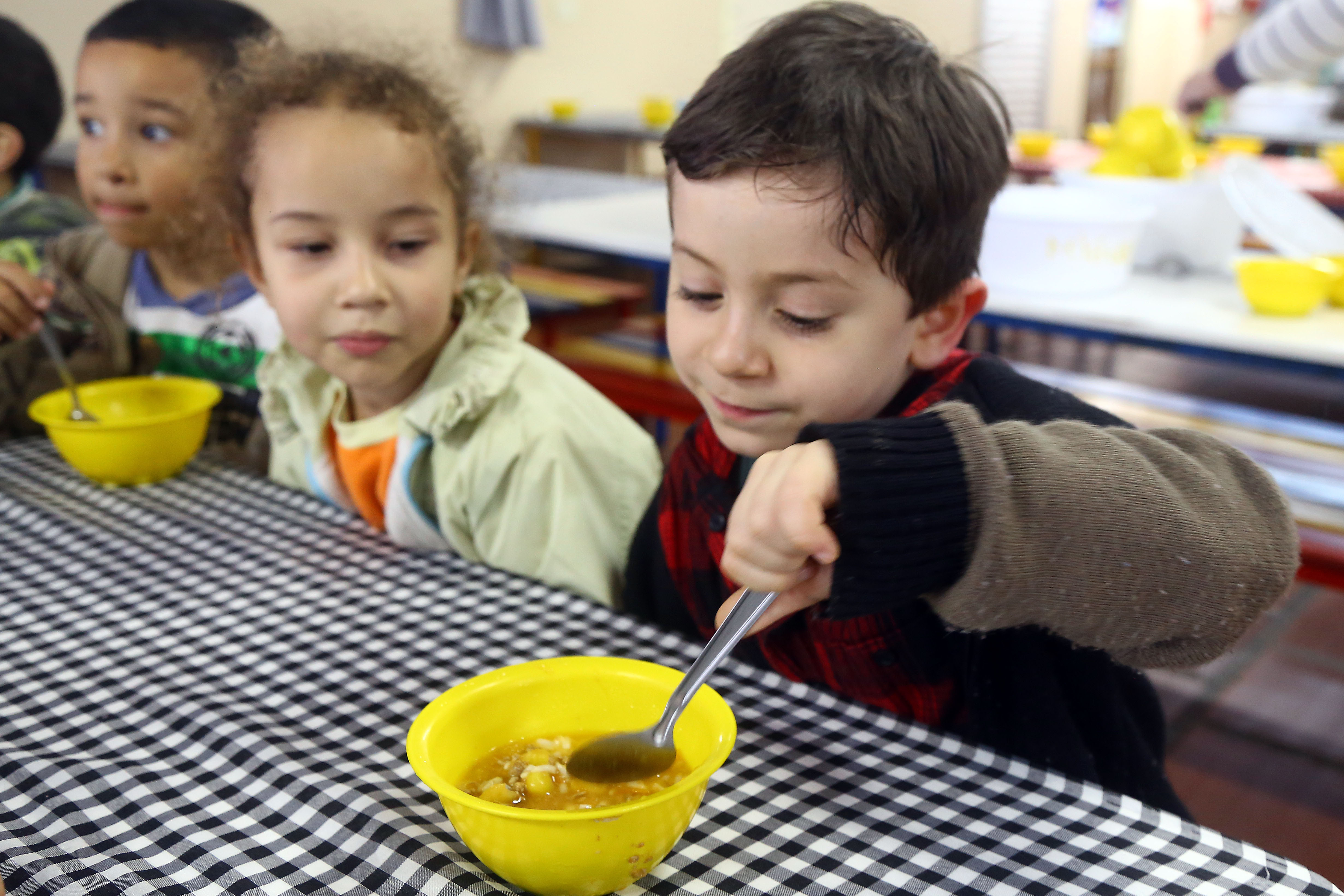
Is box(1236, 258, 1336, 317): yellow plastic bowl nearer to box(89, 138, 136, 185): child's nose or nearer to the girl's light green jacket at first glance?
the girl's light green jacket

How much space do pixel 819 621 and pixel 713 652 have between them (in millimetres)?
283

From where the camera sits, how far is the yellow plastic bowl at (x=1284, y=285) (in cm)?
161

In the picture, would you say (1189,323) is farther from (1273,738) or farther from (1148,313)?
(1273,738)

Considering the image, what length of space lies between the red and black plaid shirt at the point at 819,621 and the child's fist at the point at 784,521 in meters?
0.12

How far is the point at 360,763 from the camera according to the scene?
696 mm

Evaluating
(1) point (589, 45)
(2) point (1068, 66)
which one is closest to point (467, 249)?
(1) point (589, 45)

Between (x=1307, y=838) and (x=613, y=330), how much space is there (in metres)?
1.84

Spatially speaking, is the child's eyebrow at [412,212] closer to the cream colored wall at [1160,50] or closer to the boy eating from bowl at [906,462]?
the boy eating from bowl at [906,462]

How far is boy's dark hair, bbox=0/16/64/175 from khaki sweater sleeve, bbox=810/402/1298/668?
1596 millimetres

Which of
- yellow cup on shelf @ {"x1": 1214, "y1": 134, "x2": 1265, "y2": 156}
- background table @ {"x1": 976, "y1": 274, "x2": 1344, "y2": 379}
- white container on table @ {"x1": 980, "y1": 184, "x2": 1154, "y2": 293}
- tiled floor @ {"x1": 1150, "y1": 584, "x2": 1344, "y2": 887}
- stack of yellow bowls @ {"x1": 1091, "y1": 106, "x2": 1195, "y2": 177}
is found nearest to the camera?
background table @ {"x1": 976, "y1": 274, "x2": 1344, "y2": 379}

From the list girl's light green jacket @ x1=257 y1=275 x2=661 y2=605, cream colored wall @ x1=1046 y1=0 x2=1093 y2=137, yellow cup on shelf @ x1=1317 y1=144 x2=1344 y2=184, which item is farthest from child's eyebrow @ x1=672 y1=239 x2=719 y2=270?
cream colored wall @ x1=1046 y1=0 x2=1093 y2=137

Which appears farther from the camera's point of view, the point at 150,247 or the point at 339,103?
the point at 150,247

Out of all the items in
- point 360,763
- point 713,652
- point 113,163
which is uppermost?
point 113,163

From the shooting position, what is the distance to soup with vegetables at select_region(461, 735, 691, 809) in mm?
584
